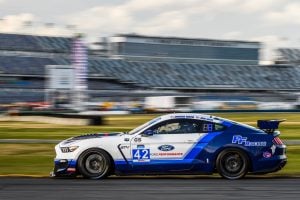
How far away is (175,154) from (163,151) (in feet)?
0.76

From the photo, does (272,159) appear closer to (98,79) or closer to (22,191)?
(22,191)

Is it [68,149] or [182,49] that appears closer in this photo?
[68,149]

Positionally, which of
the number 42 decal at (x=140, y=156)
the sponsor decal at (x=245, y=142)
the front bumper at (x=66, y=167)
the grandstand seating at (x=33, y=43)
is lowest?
the front bumper at (x=66, y=167)

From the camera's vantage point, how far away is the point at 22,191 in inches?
352

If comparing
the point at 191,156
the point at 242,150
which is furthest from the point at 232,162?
the point at 191,156

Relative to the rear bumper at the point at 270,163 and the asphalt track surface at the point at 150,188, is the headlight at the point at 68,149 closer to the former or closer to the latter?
the asphalt track surface at the point at 150,188

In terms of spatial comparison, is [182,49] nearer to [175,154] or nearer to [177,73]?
[177,73]

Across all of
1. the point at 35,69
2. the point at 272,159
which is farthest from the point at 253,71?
the point at 272,159

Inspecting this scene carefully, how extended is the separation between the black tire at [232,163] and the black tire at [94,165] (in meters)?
2.07

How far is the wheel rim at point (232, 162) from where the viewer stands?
1086cm

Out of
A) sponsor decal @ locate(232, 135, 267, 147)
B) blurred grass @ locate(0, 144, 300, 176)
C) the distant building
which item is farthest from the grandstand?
sponsor decal @ locate(232, 135, 267, 147)

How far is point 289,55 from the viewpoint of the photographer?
4983 inches

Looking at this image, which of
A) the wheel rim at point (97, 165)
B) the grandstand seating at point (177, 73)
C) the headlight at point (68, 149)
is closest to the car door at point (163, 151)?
the wheel rim at point (97, 165)

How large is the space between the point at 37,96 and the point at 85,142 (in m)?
65.0
